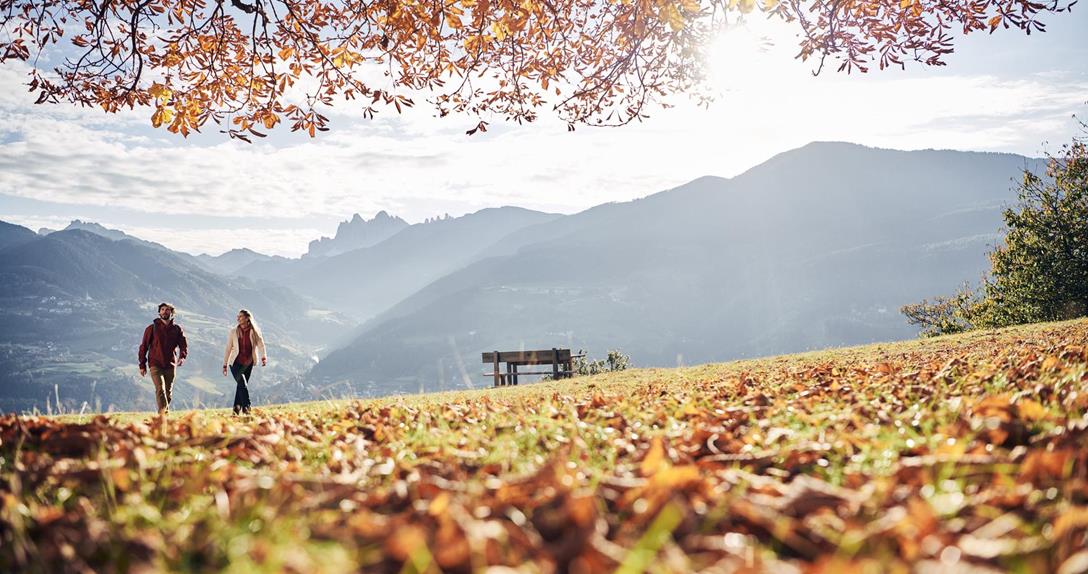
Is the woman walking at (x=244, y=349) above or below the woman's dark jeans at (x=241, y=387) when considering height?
above

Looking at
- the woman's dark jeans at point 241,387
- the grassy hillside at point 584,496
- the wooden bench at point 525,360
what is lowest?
the wooden bench at point 525,360

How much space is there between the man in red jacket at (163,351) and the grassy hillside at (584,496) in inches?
320

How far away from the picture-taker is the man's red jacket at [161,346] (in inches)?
456

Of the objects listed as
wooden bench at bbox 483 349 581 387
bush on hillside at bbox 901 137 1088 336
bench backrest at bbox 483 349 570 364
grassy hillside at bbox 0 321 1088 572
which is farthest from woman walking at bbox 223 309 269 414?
bush on hillside at bbox 901 137 1088 336

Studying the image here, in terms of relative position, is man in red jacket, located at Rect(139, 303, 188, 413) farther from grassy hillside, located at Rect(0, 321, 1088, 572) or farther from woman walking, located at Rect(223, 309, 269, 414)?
grassy hillside, located at Rect(0, 321, 1088, 572)

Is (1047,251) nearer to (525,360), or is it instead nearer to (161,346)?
(525,360)

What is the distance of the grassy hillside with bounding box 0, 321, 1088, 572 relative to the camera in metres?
1.71

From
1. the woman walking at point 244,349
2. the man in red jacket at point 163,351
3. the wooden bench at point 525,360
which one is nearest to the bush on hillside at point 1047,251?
the wooden bench at point 525,360

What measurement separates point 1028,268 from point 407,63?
1640 inches

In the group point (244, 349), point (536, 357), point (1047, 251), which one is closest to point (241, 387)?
point (244, 349)

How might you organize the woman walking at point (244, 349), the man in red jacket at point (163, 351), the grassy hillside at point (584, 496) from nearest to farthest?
the grassy hillside at point (584, 496)
the woman walking at point (244, 349)
the man in red jacket at point (163, 351)

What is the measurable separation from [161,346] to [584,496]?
477 inches

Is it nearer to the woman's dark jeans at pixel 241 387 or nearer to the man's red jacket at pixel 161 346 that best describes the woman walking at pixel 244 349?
the woman's dark jeans at pixel 241 387

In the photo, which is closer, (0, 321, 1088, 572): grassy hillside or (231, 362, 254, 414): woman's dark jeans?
(0, 321, 1088, 572): grassy hillside
